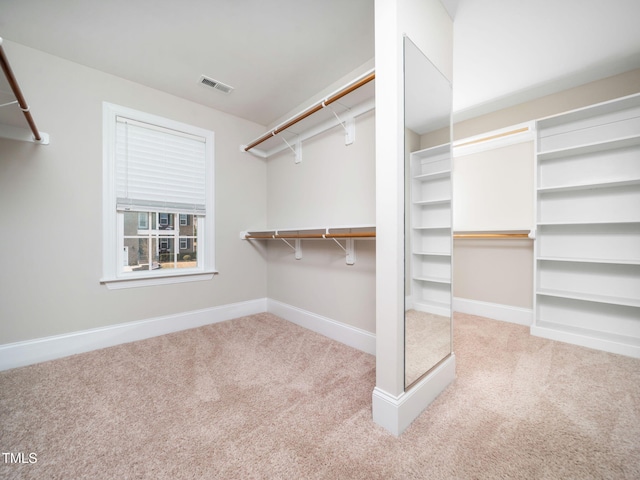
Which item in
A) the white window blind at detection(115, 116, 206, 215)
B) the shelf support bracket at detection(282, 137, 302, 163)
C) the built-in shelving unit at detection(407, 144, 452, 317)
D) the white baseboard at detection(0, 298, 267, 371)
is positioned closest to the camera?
the built-in shelving unit at detection(407, 144, 452, 317)

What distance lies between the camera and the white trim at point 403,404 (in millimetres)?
1229

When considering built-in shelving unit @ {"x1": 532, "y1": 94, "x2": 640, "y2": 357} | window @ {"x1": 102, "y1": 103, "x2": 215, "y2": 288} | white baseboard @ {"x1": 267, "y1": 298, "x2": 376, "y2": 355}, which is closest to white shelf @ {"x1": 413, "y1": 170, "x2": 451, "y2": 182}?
white baseboard @ {"x1": 267, "y1": 298, "x2": 376, "y2": 355}

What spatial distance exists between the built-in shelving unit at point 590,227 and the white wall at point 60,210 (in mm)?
3787

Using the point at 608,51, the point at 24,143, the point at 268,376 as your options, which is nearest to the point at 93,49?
the point at 24,143

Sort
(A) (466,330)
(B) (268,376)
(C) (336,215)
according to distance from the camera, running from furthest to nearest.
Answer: (A) (466,330) < (C) (336,215) < (B) (268,376)

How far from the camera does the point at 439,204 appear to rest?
1633 millimetres

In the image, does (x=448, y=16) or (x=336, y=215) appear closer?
(x=448, y=16)

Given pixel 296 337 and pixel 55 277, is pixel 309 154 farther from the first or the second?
pixel 55 277

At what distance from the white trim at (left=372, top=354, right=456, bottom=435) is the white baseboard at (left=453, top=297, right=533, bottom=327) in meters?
1.89

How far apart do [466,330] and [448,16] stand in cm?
266

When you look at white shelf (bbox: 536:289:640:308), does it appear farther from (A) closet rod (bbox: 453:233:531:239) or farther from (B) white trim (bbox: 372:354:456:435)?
(B) white trim (bbox: 372:354:456:435)

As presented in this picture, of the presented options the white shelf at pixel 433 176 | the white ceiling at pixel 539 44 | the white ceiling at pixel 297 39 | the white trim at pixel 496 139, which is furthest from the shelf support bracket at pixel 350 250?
the white trim at pixel 496 139

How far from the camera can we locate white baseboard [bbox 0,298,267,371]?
1.91 metres

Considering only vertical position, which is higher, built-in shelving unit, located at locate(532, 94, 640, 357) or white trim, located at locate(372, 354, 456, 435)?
built-in shelving unit, located at locate(532, 94, 640, 357)
